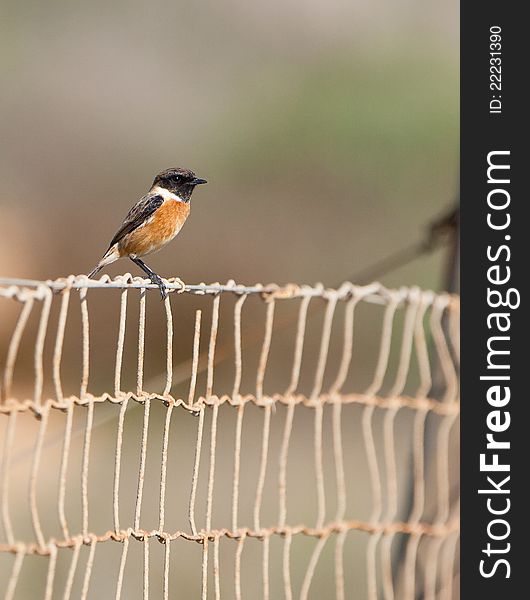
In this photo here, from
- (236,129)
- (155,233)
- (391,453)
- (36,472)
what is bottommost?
(36,472)

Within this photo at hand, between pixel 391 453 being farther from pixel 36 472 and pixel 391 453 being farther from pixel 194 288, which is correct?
pixel 36 472

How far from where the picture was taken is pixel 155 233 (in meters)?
4.20

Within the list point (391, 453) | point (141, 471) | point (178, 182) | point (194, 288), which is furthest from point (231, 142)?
point (141, 471)

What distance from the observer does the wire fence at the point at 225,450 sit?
2.39 meters

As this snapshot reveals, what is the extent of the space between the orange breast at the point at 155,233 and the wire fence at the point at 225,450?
1.58 feet

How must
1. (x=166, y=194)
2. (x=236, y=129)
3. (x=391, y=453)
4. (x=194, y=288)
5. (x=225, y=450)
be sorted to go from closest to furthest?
(x=194, y=288)
(x=391, y=453)
(x=166, y=194)
(x=225, y=450)
(x=236, y=129)

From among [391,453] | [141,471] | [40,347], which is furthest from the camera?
[391,453]

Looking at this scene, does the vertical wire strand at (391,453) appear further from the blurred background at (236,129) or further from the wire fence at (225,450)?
the blurred background at (236,129)

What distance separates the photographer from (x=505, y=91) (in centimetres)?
348

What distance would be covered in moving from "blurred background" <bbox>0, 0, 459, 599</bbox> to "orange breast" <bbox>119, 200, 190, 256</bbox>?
4401 mm

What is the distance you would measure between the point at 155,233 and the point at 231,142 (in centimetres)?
726

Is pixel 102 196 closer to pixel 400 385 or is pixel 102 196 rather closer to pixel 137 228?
pixel 137 228

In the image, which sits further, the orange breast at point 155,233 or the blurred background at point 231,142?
the blurred background at point 231,142

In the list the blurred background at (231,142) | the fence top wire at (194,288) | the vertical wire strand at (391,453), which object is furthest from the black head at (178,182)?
the blurred background at (231,142)
